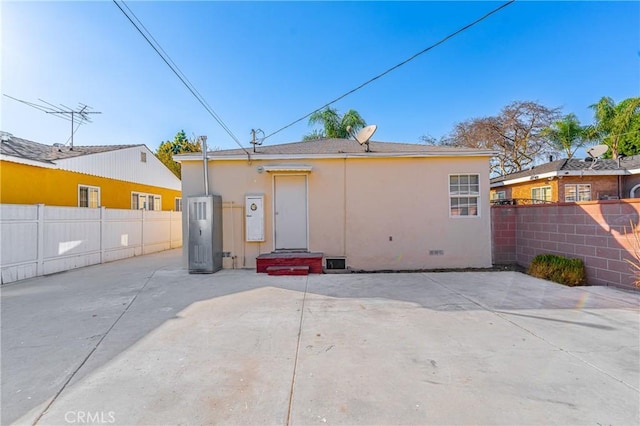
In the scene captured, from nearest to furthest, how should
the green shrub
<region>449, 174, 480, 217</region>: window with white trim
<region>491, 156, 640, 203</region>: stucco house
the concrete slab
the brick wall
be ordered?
the concrete slab < the brick wall < the green shrub < <region>449, 174, 480, 217</region>: window with white trim < <region>491, 156, 640, 203</region>: stucco house

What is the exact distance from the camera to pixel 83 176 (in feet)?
31.8

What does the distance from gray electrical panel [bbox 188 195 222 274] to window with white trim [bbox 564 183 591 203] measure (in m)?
14.6

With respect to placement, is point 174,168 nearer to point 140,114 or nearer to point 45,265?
point 140,114

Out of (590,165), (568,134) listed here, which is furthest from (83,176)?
(568,134)

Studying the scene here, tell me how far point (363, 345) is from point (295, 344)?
76cm

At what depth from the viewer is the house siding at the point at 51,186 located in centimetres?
720


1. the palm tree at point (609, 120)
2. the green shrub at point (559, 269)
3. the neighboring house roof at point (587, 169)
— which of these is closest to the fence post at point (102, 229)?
the green shrub at point (559, 269)

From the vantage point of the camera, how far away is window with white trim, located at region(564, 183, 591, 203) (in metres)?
12.0

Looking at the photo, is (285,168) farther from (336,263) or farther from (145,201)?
(145,201)

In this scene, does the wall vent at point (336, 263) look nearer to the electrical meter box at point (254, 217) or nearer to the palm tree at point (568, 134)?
the electrical meter box at point (254, 217)

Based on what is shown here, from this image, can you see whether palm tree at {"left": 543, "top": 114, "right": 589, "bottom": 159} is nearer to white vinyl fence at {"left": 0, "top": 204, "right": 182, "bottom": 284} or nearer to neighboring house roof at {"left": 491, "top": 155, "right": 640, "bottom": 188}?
neighboring house roof at {"left": 491, "top": 155, "right": 640, "bottom": 188}

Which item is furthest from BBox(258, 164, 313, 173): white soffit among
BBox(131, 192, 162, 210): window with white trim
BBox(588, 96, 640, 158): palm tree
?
BBox(588, 96, 640, 158): palm tree

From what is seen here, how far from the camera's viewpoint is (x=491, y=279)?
239 inches

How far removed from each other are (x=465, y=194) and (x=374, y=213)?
257 centimetres
